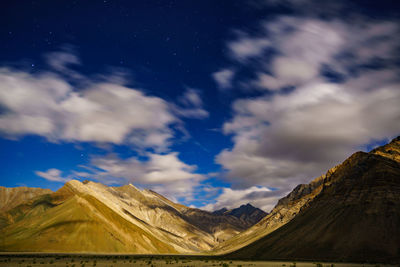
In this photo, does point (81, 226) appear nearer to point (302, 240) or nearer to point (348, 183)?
point (302, 240)

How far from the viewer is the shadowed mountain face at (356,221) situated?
81.0m

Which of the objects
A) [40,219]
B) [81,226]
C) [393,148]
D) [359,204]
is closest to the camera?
[359,204]

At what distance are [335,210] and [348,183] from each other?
20426 mm

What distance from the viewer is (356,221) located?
3757 inches

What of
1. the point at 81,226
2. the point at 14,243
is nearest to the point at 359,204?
the point at 81,226

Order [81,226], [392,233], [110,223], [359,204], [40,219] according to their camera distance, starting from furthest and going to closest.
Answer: [110,223] < [40,219] < [81,226] < [359,204] < [392,233]

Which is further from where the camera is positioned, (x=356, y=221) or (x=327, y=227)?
(x=327, y=227)

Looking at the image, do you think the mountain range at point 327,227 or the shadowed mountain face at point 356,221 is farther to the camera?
the mountain range at point 327,227

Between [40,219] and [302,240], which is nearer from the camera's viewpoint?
[302,240]

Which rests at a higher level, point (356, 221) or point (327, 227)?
point (356, 221)

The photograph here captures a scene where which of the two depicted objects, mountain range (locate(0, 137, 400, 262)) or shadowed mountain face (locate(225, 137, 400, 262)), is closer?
shadowed mountain face (locate(225, 137, 400, 262))

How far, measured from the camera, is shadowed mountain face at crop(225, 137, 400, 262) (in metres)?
81.0

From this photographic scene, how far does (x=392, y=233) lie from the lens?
82.0 m

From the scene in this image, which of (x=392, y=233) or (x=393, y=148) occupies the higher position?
(x=393, y=148)
